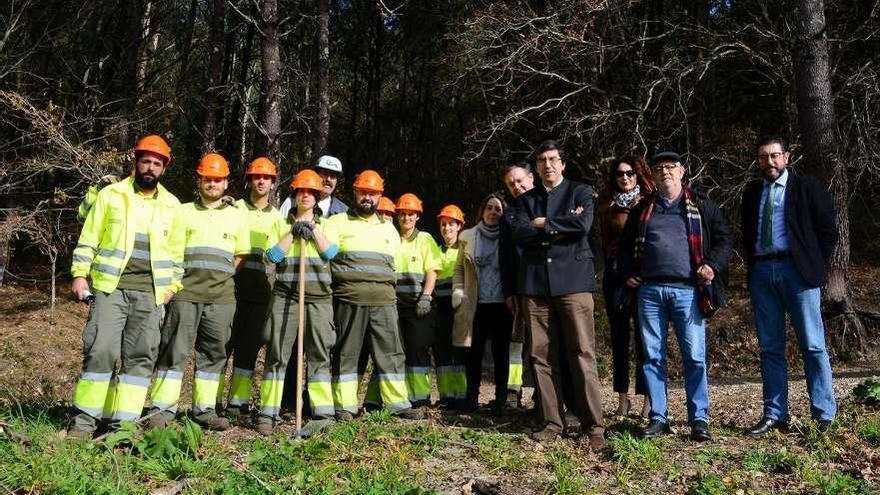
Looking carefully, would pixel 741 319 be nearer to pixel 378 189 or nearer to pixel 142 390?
pixel 378 189

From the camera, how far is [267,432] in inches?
241

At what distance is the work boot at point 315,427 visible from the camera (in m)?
5.97

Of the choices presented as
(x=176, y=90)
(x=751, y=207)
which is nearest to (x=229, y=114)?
(x=176, y=90)

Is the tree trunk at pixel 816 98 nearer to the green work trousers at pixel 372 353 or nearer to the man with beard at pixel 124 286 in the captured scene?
the green work trousers at pixel 372 353

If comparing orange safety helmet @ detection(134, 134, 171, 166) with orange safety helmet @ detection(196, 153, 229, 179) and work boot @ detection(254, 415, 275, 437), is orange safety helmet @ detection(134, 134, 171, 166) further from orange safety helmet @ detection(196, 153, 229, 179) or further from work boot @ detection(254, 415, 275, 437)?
work boot @ detection(254, 415, 275, 437)

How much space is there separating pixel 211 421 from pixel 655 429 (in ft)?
11.8

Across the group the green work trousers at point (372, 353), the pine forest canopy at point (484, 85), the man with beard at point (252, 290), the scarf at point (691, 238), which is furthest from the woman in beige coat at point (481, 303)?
the man with beard at point (252, 290)

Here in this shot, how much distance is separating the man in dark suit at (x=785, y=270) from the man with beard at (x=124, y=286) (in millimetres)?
4733

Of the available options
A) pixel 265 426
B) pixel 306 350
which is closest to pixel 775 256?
pixel 306 350

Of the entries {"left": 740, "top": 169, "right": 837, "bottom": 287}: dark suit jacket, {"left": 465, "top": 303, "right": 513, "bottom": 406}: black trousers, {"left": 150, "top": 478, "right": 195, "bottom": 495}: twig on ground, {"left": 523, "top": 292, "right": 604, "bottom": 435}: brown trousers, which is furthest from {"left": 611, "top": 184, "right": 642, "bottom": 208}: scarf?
{"left": 150, "top": 478, "right": 195, "bottom": 495}: twig on ground

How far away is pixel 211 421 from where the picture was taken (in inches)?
244

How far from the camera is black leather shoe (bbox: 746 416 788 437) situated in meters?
5.79

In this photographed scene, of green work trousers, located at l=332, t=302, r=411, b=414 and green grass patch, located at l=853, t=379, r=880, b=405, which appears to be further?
green work trousers, located at l=332, t=302, r=411, b=414

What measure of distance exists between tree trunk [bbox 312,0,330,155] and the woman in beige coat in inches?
260
